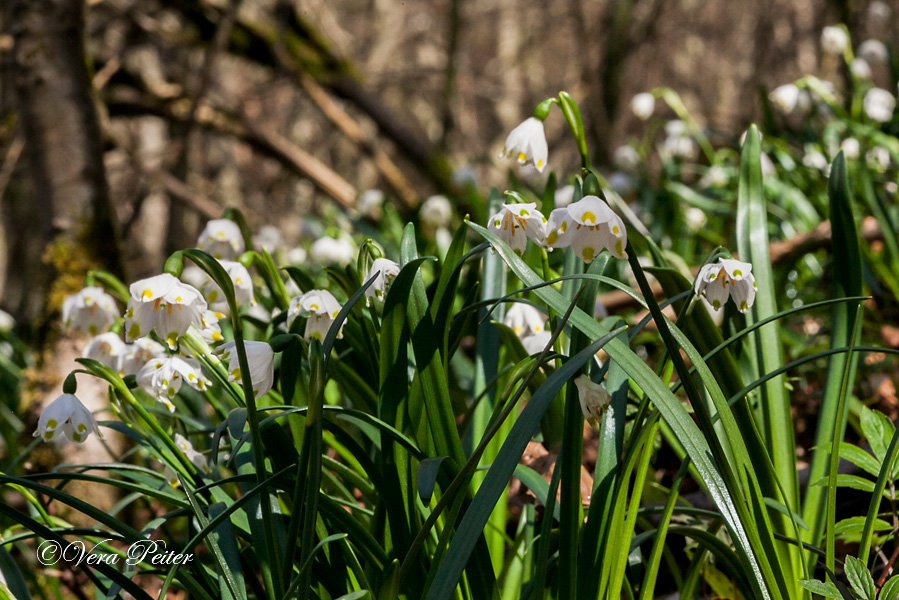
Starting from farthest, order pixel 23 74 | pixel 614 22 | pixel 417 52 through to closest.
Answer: pixel 417 52
pixel 614 22
pixel 23 74

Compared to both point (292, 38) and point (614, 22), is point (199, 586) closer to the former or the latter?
point (292, 38)

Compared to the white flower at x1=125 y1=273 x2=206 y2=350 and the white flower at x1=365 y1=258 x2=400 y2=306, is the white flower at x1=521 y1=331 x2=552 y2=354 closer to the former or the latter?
the white flower at x1=365 y1=258 x2=400 y2=306

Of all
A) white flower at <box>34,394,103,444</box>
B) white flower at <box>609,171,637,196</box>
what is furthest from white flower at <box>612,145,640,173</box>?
white flower at <box>34,394,103,444</box>

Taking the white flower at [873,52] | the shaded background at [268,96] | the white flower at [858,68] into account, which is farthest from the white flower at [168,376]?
the white flower at [873,52]

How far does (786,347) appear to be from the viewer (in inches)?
88.4

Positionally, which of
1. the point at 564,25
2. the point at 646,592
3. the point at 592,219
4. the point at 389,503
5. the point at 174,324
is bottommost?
the point at 646,592

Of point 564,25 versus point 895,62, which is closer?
point 895,62

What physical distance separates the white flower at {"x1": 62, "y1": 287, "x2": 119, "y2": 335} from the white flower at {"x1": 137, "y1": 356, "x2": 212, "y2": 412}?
505 millimetres

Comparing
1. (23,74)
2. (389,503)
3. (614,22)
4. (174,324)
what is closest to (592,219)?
(389,503)

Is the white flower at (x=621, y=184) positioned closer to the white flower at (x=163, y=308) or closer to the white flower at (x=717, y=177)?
the white flower at (x=717, y=177)

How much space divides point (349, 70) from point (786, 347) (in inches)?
138

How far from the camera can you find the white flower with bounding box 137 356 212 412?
1.21 meters

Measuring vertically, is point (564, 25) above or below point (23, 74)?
above

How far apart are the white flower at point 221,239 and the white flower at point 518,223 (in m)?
0.74
